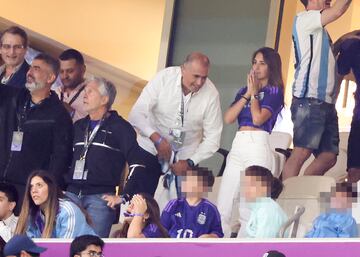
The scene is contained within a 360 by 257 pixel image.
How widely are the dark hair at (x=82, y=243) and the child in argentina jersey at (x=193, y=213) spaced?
3.42ft

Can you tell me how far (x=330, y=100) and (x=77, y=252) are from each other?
294 centimetres

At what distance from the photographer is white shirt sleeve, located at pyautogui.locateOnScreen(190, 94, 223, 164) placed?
10.3 meters

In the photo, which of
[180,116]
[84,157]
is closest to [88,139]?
[84,157]

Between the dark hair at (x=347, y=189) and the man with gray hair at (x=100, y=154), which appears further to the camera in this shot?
the man with gray hair at (x=100, y=154)

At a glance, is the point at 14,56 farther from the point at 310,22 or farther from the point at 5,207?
the point at 310,22

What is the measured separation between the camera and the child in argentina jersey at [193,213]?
29.6 ft

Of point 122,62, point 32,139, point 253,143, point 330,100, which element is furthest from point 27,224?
point 122,62

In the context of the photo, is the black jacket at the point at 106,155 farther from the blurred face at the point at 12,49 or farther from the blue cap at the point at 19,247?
the blue cap at the point at 19,247

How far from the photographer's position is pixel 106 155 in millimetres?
9766

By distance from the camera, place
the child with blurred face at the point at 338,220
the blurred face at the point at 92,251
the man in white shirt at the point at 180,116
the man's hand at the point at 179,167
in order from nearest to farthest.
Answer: the blurred face at the point at 92,251 → the child with blurred face at the point at 338,220 → the man's hand at the point at 179,167 → the man in white shirt at the point at 180,116

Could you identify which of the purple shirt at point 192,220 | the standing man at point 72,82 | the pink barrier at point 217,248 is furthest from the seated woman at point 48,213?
the standing man at point 72,82

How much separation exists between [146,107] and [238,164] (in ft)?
2.83

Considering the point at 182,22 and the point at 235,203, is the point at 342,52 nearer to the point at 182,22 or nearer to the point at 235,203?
the point at 235,203

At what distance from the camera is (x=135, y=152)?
988cm
